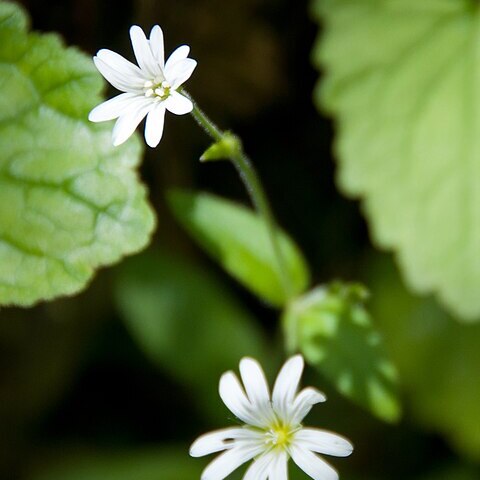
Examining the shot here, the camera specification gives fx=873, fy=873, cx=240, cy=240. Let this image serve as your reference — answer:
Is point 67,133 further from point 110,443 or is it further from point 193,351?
point 110,443

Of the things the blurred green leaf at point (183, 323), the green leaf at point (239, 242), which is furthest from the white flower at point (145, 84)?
the blurred green leaf at point (183, 323)

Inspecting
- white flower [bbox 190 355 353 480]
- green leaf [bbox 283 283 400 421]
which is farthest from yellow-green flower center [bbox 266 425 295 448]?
green leaf [bbox 283 283 400 421]

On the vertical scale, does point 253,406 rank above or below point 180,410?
below

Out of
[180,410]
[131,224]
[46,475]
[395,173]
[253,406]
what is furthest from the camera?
[180,410]

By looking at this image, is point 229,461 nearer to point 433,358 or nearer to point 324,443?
point 324,443

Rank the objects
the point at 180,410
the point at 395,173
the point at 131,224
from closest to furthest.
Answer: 1. the point at 131,224
2. the point at 395,173
3. the point at 180,410

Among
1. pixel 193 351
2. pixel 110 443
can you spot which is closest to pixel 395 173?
pixel 193 351

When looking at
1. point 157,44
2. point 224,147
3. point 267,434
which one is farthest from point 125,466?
point 157,44

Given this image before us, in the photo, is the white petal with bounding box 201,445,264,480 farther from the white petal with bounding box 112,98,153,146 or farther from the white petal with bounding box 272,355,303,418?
the white petal with bounding box 112,98,153,146
